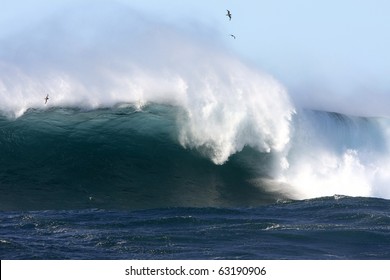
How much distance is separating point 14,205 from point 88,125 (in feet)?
22.5

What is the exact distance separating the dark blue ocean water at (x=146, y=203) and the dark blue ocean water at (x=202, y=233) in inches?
1.1

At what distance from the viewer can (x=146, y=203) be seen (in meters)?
25.9

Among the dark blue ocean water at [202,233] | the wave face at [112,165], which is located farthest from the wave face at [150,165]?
the dark blue ocean water at [202,233]

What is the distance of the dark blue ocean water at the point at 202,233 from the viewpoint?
18141mm

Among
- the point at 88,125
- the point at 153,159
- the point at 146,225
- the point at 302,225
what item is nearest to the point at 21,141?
the point at 88,125

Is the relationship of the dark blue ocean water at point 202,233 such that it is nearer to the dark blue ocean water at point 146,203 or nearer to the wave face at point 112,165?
the dark blue ocean water at point 146,203

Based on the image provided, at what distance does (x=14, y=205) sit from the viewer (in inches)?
976

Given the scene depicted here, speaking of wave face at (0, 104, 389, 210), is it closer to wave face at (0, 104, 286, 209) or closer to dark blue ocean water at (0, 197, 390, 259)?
wave face at (0, 104, 286, 209)

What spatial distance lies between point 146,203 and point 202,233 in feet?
19.3

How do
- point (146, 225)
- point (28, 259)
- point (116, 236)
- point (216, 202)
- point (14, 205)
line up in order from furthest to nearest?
point (216, 202), point (14, 205), point (146, 225), point (116, 236), point (28, 259)

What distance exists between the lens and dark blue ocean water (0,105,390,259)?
18766 mm

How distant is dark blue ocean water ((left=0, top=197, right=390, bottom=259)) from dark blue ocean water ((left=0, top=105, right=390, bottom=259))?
3cm

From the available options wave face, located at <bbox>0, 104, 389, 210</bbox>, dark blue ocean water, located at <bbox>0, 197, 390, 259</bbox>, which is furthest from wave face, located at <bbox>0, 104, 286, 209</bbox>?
dark blue ocean water, located at <bbox>0, 197, 390, 259</bbox>

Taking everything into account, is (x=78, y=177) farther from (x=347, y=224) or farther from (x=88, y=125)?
(x=347, y=224)
